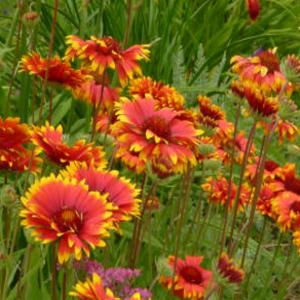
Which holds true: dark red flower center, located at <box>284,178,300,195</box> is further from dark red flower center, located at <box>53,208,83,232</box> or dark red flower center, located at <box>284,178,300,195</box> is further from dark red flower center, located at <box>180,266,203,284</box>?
dark red flower center, located at <box>53,208,83,232</box>

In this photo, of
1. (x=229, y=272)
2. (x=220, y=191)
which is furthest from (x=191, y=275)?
(x=220, y=191)

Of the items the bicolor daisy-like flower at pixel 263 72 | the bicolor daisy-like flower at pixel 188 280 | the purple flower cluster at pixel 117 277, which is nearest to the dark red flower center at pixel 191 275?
the bicolor daisy-like flower at pixel 188 280

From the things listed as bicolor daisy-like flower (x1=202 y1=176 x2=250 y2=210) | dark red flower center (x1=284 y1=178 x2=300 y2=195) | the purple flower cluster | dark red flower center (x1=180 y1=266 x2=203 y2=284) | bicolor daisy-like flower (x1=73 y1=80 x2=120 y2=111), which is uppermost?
bicolor daisy-like flower (x1=73 y1=80 x2=120 y2=111)

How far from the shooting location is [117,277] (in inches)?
48.8

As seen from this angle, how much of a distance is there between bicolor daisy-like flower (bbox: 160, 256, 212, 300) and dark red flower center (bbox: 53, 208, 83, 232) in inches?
12.0

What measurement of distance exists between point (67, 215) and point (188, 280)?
0.44 m

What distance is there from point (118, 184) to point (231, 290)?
0.27m

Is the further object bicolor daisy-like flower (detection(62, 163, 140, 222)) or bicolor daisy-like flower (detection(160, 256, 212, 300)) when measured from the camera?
bicolor daisy-like flower (detection(160, 256, 212, 300))

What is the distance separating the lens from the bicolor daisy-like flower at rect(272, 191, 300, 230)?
1.68 m

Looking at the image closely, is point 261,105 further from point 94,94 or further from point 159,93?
point 94,94

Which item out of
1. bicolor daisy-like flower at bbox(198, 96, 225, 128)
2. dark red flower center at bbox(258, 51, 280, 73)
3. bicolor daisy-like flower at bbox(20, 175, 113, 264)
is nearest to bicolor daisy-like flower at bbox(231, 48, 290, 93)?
dark red flower center at bbox(258, 51, 280, 73)

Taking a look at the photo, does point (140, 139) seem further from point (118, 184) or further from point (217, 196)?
point (217, 196)

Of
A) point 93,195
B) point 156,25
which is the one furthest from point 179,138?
point 156,25

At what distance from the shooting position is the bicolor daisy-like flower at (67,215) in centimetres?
99
